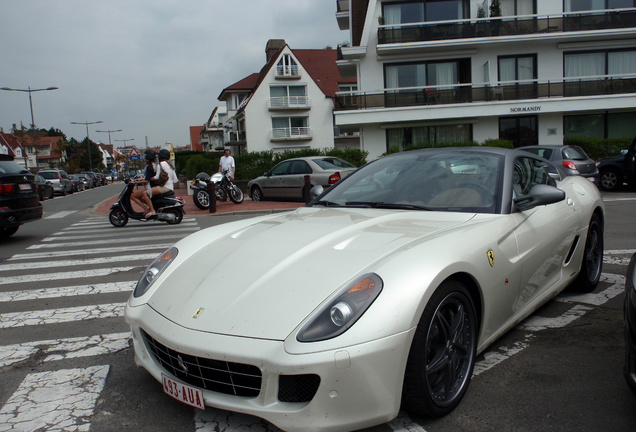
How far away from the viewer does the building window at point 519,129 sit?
27375mm

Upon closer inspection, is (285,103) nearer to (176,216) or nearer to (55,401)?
(176,216)

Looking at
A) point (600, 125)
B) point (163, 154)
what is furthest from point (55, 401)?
point (600, 125)

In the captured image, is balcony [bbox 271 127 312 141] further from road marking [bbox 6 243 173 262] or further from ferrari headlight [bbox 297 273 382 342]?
ferrari headlight [bbox 297 273 382 342]

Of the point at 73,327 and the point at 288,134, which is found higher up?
the point at 288,134

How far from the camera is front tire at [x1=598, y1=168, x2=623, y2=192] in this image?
15945 millimetres

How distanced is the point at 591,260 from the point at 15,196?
9.61 m

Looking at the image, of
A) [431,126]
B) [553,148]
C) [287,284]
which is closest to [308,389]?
[287,284]

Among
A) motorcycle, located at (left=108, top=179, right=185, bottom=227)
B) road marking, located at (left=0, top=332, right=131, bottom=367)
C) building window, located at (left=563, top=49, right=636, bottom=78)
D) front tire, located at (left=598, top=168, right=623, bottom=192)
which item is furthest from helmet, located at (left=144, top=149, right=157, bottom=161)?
building window, located at (left=563, top=49, right=636, bottom=78)

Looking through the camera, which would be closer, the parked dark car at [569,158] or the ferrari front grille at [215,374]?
the ferrari front grille at [215,374]

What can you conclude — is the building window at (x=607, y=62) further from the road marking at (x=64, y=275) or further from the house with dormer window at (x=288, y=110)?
the road marking at (x=64, y=275)

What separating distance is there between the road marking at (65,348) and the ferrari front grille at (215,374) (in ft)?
5.15

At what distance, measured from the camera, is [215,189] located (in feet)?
52.3

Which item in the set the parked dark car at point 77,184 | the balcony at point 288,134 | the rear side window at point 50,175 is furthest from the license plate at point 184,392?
the balcony at point 288,134

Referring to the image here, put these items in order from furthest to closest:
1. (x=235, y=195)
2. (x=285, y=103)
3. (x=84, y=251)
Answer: (x=285, y=103), (x=235, y=195), (x=84, y=251)
